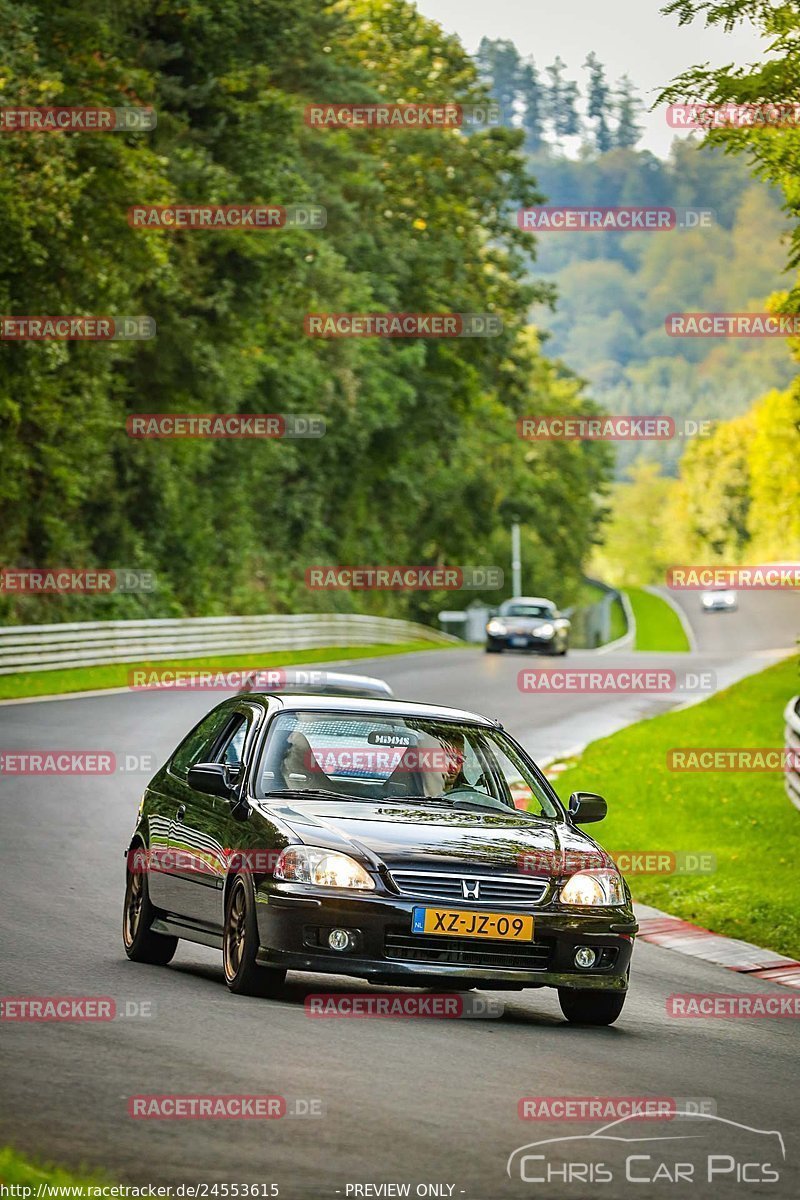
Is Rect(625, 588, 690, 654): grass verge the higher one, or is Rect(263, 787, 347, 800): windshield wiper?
Rect(263, 787, 347, 800): windshield wiper

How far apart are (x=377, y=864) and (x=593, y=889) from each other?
112cm

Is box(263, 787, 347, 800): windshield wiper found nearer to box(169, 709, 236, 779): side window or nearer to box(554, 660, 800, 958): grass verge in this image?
box(169, 709, 236, 779): side window

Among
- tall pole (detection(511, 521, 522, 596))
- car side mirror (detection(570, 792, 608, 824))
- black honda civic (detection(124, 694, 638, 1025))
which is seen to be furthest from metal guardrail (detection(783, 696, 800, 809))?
tall pole (detection(511, 521, 522, 596))

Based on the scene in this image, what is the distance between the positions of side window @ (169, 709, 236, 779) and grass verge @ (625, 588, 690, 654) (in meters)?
70.3

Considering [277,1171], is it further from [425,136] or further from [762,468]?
[762,468]

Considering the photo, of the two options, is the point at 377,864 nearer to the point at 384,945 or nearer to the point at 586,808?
the point at 384,945

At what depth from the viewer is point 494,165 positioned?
6131 cm

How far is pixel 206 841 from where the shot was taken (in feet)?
Answer: 33.4

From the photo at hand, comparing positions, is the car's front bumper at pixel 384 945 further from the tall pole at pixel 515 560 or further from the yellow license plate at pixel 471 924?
the tall pole at pixel 515 560

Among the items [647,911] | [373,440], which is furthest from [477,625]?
[647,911]

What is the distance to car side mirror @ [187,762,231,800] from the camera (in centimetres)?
995

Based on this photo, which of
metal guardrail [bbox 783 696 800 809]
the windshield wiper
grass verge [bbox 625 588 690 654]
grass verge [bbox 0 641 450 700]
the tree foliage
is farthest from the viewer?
grass verge [bbox 625 588 690 654]

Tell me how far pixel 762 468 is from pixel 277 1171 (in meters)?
145

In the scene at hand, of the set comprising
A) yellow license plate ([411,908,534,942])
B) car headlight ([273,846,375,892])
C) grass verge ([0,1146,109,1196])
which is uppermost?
car headlight ([273,846,375,892])
